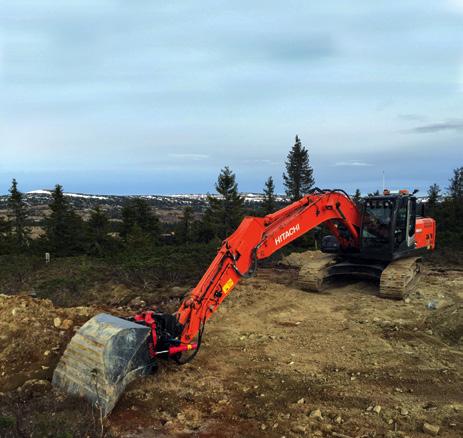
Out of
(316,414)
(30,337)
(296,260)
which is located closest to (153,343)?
(30,337)

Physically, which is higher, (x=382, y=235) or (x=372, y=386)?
(x=382, y=235)

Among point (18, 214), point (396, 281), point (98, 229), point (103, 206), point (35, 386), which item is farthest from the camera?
point (103, 206)

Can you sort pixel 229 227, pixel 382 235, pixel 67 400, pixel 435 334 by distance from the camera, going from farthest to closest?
1. pixel 229 227
2. pixel 382 235
3. pixel 435 334
4. pixel 67 400

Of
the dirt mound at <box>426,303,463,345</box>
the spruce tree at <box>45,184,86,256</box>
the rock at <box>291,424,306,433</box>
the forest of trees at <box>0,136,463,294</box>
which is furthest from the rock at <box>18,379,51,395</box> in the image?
the spruce tree at <box>45,184,86,256</box>

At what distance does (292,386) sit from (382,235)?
7.05 m


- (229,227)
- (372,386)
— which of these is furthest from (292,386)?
(229,227)

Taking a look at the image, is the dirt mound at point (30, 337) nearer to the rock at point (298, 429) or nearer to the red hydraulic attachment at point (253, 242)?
the red hydraulic attachment at point (253, 242)

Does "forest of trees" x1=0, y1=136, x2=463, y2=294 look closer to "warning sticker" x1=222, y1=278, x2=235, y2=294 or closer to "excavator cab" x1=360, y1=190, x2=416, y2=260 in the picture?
"excavator cab" x1=360, y1=190, x2=416, y2=260

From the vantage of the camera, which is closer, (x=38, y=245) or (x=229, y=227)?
(x=38, y=245)

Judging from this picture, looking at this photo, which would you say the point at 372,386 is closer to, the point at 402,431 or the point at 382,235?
the point at 402,431

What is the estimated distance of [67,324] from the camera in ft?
24.2

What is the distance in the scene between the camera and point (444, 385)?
6355 mm

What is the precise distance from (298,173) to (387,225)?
37.6 metres

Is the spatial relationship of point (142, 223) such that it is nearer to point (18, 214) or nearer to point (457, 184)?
point (18, 214)
